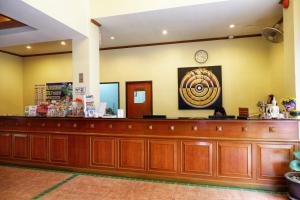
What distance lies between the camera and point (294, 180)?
2453mm

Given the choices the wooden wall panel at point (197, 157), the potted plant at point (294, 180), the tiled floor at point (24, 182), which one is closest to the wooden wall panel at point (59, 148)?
the tiled floor at point (24, 182)

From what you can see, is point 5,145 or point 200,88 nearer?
point 5,145

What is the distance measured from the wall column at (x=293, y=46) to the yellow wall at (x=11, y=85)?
24.9 ft

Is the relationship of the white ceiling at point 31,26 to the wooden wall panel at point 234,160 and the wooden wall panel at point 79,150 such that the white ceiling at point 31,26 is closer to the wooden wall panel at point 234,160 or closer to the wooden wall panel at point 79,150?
the wooden wall panel at point 79,150

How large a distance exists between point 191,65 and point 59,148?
3.90 metres

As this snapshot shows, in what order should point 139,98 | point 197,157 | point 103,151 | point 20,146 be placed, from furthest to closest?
point 139,98 → point 20,146 → point 103,151 → point 197,157

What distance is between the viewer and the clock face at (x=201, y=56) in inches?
214

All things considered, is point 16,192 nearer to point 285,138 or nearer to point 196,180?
point 196,180

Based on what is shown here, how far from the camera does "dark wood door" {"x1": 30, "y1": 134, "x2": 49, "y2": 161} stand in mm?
3766

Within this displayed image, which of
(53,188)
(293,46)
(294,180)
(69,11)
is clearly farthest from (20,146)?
(293,46)

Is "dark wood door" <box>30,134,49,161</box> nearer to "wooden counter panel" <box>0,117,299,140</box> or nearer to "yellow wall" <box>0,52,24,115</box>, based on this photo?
"wooden counter panel" <box>0,117,299,140</box>

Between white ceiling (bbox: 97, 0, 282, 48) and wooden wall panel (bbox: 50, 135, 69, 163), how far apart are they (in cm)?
249

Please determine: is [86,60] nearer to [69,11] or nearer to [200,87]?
[69,11]

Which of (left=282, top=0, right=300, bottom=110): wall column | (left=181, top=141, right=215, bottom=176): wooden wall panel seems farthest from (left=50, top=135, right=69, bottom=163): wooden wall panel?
(left=282, top=0, right=300, bottom=110): wall column
